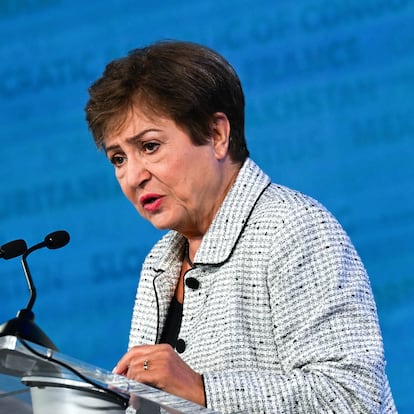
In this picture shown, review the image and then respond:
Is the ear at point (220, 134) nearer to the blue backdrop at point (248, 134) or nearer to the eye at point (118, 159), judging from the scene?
the eye at point (118, 159)

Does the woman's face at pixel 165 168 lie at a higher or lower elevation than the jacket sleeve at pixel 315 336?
higher

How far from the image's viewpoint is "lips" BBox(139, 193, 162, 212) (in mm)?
1876

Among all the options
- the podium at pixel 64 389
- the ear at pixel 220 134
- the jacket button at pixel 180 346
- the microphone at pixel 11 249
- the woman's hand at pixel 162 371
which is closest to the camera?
the podium at pixel 64 389

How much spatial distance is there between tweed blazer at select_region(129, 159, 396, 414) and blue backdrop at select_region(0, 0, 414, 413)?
3.76ft

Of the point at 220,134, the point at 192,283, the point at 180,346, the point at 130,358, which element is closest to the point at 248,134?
the point at 220,134

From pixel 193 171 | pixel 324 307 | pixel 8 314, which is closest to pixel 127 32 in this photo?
pixel 8 314

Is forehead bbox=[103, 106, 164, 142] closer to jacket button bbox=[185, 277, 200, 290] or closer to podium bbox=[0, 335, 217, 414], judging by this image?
jacket button bbox=[185, 277, 200, 290]

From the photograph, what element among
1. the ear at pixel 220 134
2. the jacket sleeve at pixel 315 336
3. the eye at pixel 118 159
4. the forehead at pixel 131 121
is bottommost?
the jacket sleeve at pixel 315 336

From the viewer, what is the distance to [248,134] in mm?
3096

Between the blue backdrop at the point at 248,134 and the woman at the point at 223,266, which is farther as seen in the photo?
the blue backdrop at the point at 248,134

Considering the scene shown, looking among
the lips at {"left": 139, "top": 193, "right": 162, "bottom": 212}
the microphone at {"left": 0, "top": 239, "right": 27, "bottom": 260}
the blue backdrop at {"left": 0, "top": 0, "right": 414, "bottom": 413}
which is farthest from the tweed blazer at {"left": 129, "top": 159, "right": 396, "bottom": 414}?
the blue backdrop at {"left": 0, "top": 0, "right": 414, "bottom": 413}

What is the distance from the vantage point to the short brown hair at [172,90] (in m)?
1.86

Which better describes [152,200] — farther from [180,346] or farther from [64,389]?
[64,389]

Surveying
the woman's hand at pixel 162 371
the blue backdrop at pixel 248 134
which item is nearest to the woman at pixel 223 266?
the woman's hand at pixel 162 371
